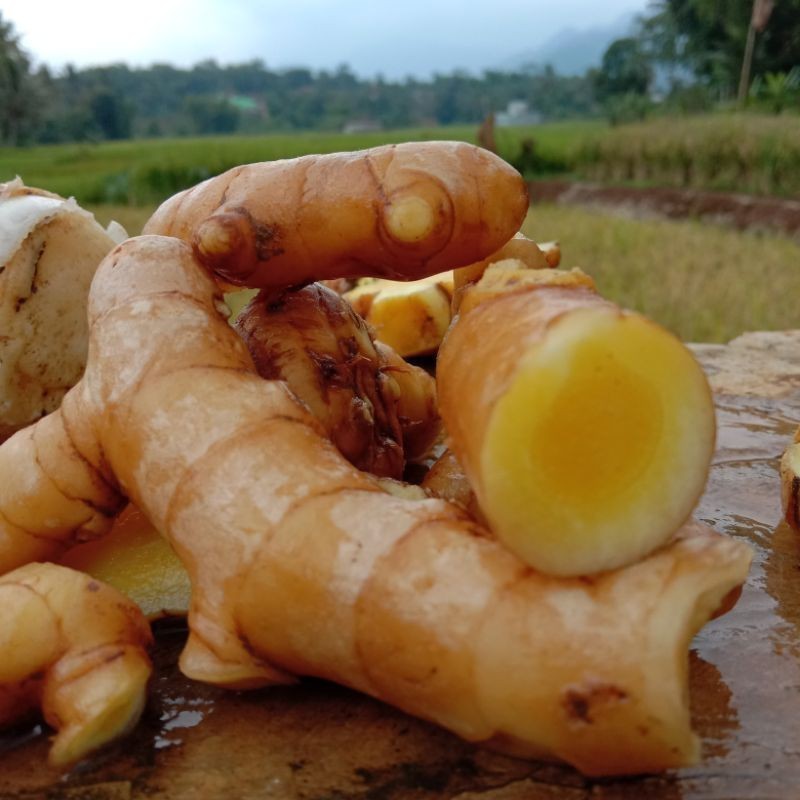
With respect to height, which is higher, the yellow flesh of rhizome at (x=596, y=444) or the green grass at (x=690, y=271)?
the yellow flesh of rhizome at (x=596, y=444)

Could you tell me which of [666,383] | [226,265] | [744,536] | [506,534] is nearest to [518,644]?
[506,534]

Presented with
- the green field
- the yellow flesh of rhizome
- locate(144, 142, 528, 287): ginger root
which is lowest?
the green field

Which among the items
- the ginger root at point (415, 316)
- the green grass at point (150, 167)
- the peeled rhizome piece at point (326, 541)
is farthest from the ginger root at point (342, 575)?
the green grass at point (150, 167)

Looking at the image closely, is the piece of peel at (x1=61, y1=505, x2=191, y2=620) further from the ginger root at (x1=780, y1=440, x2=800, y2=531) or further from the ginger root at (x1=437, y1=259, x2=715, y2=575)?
the ginger root at (x1=780, y1=440, x2=800, y2=531)

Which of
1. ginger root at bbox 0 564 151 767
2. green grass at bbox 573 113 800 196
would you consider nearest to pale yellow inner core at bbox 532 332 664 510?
ginger root at bbox 0 564 151 767

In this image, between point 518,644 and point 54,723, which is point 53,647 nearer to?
point 54,723

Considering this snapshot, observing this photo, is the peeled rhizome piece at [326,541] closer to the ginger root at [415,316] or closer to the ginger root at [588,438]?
the ginger root at [588,438]
